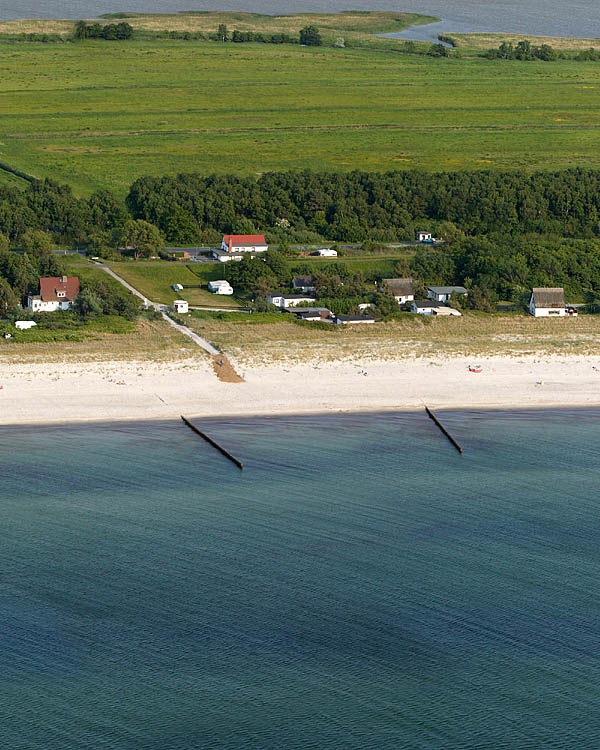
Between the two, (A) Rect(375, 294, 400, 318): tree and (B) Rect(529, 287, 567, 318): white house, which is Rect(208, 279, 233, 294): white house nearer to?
(A) Rect(375, 294, 400, 318): tree

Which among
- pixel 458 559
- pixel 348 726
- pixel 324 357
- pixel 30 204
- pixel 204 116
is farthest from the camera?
pixel 204 116

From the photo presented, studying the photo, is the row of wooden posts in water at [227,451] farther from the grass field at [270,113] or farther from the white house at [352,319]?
the grass field at [270,113]

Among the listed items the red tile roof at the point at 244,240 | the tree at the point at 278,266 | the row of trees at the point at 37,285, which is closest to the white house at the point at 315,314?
the tree at the point at 278,266

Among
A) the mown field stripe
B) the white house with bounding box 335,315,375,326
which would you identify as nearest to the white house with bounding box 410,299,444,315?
the white house with bounding box 335,315,375,326

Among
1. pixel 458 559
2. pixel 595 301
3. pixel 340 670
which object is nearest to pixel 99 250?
pixel 595 301

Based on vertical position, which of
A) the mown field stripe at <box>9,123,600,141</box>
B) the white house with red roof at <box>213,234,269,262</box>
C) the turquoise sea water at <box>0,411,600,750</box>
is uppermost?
the mown field stripe at <box>9,123,600,141</box>

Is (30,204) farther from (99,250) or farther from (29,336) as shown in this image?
(29,336)

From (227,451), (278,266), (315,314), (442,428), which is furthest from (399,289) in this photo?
(227,451)
